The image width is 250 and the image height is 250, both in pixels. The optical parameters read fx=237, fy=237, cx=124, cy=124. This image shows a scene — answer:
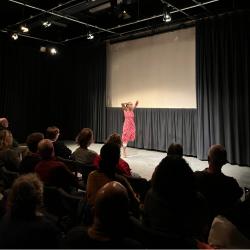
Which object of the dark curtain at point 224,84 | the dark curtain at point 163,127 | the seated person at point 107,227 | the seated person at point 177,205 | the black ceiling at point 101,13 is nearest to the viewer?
the seated person at point 107,227

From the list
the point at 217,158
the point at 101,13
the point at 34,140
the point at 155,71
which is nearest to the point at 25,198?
the point at 217,158

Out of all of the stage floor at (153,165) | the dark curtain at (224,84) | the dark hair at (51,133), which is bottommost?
the stage floor at (153,165)

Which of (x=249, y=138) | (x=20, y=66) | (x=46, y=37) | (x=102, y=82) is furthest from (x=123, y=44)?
(x=249, y=138)

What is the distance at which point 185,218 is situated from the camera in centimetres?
132

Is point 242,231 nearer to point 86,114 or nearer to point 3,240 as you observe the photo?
point 3,240

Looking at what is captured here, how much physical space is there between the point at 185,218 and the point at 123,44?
7.75 metres

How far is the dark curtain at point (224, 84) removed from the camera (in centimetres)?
547

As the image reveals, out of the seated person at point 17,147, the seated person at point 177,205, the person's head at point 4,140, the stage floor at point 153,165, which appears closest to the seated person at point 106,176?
the seated person at point 177,205

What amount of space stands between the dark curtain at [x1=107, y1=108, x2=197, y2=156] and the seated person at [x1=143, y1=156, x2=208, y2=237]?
215 inches

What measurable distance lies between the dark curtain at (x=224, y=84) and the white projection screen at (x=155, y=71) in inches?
22.3

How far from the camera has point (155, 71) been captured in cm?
745

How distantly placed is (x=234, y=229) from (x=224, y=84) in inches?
202

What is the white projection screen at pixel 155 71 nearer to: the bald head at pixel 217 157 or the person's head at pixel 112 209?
the bald head at pixel 217 157

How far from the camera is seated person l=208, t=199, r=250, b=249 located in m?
1.20
